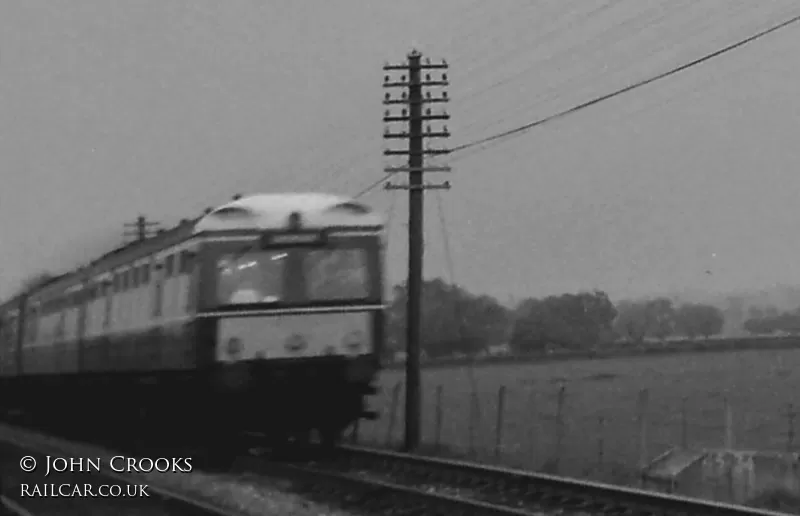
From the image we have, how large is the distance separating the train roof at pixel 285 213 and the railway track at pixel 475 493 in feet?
9.77

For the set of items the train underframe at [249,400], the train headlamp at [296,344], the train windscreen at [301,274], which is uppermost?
the train windscreen at [301,274]

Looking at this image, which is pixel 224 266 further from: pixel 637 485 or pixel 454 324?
pixel 454 324

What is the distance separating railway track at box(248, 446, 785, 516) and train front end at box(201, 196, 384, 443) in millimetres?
1058

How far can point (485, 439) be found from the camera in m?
31.0

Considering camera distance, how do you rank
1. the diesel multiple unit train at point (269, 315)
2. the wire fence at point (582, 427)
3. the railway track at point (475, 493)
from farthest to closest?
1. the wire fence at point (582, 427)
2. the diesel multiple unit train at point (269, 315)
3. the railway track at point (475, 493)

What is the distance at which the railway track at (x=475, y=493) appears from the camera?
12.6m

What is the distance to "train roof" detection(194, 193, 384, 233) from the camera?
57.4 feet

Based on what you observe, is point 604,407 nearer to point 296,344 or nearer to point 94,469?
point 94,469

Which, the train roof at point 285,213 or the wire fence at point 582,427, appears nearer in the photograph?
the train roof at point 285,213

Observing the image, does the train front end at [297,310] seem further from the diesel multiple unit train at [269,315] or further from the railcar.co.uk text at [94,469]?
the railcar.co.uk text at [94,469]

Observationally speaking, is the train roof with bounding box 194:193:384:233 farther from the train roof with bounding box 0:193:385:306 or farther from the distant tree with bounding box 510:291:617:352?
the distant tree with bounding box 510:291:617:352

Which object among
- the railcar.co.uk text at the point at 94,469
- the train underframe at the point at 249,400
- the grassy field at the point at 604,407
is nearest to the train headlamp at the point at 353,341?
the train underframe at the point at 249,400

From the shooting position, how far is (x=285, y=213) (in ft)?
58.0

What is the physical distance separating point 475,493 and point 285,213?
4.39 metres
